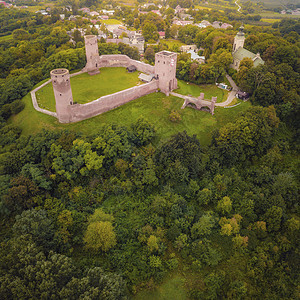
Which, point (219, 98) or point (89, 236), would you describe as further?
point (219, 98)

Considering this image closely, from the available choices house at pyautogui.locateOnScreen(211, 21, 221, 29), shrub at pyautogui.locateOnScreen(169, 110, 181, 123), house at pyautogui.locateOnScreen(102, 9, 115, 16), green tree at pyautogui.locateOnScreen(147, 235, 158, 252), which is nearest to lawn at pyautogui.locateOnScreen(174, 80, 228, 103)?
shrub at pyautogui.locateOnScreen(169, 110, 181, 123)

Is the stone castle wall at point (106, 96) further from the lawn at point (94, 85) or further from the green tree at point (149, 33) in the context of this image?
the green tree at point (149, 33)

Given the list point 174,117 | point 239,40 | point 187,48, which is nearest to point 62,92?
point 174,117

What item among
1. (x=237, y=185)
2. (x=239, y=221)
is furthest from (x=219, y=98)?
(x=239, y=221)

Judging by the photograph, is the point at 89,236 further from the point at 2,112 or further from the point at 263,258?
the point at 2,112

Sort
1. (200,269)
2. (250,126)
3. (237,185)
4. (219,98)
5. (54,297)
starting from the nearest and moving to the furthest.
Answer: (54,297) → (200,269) → (237,185) → (250,126) → (219,98)

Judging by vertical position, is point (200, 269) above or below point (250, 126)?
below

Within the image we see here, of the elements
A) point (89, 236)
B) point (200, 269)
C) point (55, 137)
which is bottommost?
point (200, 269)
